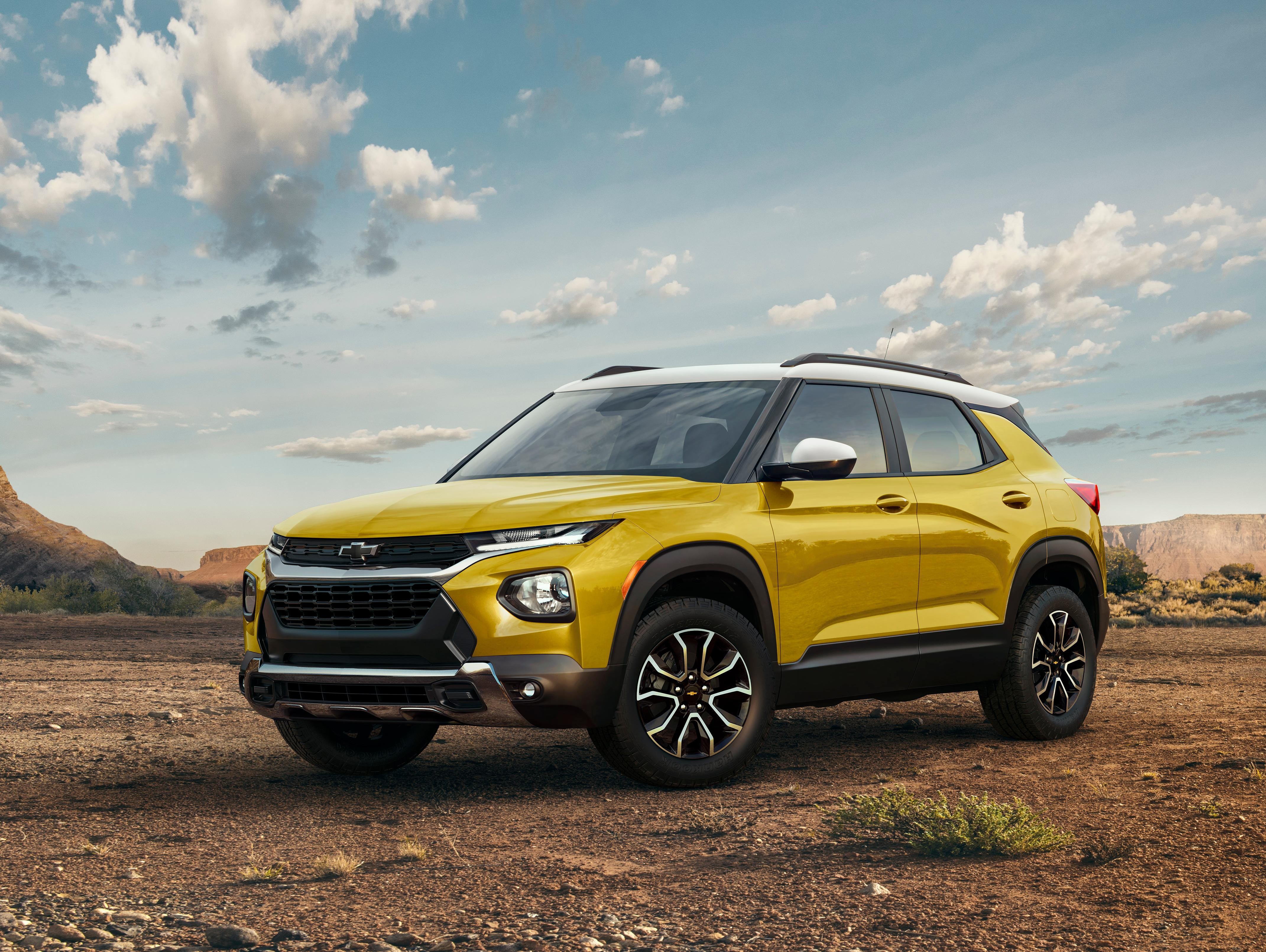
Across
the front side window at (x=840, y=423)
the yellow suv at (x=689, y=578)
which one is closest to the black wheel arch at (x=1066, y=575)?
the yellow suv at (x=689, y=578)

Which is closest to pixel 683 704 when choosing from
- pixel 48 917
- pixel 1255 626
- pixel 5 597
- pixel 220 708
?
pixel 48 917

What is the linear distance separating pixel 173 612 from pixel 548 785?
27.8 meters

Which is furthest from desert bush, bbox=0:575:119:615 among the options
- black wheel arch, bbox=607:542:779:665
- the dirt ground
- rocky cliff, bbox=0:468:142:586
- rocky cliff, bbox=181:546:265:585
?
rocky cliff, bbox=181:546:265:585

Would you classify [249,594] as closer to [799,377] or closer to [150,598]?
[799,377]

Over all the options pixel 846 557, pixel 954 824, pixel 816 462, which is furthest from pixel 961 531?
pixel 954 824

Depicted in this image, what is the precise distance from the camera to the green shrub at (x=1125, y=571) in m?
34.2

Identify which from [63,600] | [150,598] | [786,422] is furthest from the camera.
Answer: [150,598]

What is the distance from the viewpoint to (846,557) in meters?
6.05

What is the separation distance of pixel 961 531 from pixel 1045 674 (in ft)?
4.20

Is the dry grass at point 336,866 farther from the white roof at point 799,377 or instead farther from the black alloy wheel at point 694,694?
the white roof at point 799,377

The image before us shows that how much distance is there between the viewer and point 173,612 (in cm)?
3100

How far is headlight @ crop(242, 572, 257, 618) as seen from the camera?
586 cm

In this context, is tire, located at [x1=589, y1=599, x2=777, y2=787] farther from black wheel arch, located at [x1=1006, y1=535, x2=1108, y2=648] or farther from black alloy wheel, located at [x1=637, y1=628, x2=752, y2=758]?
black wheel arch, located at [x1=1006, y1=535, x2=1108, y2=648]

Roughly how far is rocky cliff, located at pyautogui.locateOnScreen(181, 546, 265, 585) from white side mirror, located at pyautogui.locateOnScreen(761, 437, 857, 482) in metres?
83.4
